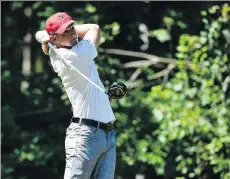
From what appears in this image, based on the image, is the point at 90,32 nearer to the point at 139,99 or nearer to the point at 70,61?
the point at 70,61

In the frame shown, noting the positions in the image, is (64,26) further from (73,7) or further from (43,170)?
(43,170)

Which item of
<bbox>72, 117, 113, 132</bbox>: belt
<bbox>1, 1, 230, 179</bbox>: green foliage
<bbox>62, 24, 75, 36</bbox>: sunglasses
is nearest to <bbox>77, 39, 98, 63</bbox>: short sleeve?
<bbox>62, 24, 75, 36</bbox>: sunglasses

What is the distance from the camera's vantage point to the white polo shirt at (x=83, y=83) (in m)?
6.55

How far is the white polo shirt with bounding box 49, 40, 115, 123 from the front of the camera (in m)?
6.55

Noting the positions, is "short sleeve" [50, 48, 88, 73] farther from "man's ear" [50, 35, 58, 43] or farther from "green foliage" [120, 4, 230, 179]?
"green foliage" [120, 4, 230, 179]

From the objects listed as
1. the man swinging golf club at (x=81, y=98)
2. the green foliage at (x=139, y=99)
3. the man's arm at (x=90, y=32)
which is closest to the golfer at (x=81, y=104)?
the man swinging golf club at (x=81, y=98)

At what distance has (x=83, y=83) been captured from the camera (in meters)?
6.61

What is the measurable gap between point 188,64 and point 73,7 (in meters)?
1.93

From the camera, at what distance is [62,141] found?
38.6 ft

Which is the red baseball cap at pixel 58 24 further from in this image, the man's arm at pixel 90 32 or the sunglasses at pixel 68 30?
the man's arm at pixel 90 32

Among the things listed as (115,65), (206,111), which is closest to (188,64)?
(206,111)

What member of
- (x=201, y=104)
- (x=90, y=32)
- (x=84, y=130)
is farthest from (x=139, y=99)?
(x=84, y=130)

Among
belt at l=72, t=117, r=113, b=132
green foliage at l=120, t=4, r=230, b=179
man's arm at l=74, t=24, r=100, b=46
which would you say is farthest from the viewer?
green foliage at l=120, t=4, r=230, b=179

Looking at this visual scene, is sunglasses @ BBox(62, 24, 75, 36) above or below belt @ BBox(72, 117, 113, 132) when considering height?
above
